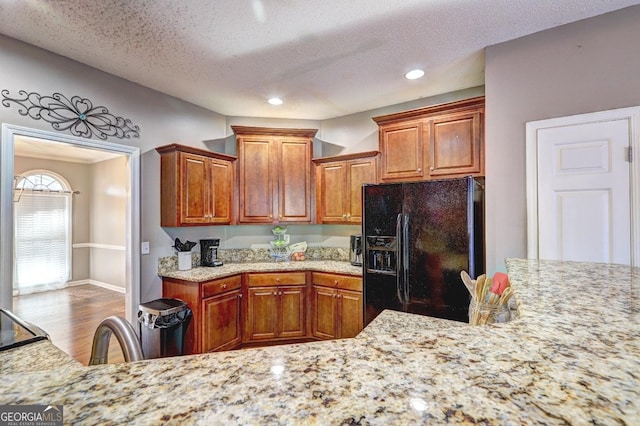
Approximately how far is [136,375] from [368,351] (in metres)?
0.42

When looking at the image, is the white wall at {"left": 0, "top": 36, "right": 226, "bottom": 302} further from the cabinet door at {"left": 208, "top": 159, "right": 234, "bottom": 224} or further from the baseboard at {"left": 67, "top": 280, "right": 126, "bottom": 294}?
the baseboard at {"left": 67, "top": 280, "right": 126, "bottom": 294}

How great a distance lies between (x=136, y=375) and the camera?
20.3 inches

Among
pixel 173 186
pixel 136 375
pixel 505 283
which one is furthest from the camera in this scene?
pixel 173 186

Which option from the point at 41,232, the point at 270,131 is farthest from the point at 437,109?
the point at 41,232

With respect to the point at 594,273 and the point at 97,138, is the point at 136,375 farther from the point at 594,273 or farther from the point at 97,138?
the point at 97,138

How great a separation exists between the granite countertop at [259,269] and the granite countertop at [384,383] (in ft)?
7.94

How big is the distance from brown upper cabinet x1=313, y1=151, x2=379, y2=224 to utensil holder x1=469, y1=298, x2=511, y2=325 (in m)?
2.07

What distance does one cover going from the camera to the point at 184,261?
10.5 ft

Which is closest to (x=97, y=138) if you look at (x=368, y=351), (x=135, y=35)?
(x=135, y=35)

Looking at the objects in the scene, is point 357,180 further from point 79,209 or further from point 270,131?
point 79,209

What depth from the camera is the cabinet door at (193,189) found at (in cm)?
306

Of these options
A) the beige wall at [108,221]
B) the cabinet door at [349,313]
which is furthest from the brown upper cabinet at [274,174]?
the beige wall at [108,221]

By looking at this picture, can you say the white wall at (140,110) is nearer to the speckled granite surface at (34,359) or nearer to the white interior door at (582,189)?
the speckled granite surface at (34,359)

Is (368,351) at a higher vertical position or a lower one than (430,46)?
lower
